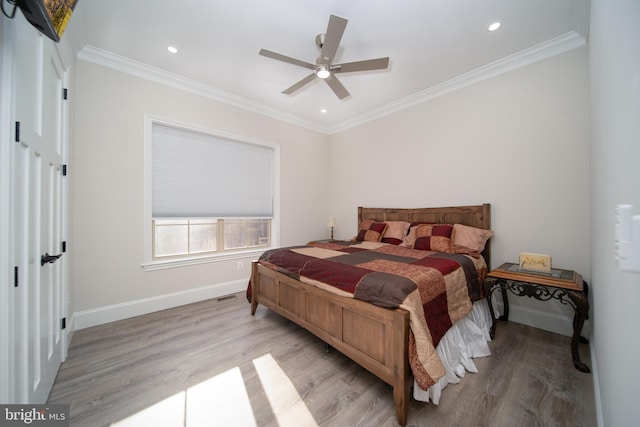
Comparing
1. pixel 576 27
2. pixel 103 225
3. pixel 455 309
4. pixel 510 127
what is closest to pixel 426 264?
pixel 455 309

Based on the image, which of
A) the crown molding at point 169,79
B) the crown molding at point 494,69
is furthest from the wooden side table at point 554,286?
the crown molding at point 169,79

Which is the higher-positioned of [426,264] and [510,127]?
[510,127]

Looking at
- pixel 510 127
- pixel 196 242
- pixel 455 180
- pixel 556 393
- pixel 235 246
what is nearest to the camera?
pixel 556 393

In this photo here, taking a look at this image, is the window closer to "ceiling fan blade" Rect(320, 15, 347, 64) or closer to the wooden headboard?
the wooden headboard

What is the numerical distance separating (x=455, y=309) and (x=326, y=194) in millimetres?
3398

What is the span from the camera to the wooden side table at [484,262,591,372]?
6.05 feet

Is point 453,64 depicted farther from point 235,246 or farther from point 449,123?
point 235,246

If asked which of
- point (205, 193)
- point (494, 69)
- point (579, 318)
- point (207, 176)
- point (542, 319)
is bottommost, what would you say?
point (542, 319)

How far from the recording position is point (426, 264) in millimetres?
2107

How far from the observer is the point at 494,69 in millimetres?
2811

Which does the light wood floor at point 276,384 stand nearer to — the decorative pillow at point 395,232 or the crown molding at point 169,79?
the decorative pillow at point 395,232

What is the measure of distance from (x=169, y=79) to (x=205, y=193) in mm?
1538

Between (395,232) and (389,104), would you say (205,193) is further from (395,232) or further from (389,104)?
(389,104)

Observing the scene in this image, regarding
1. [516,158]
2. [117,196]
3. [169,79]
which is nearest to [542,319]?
[516,158]
